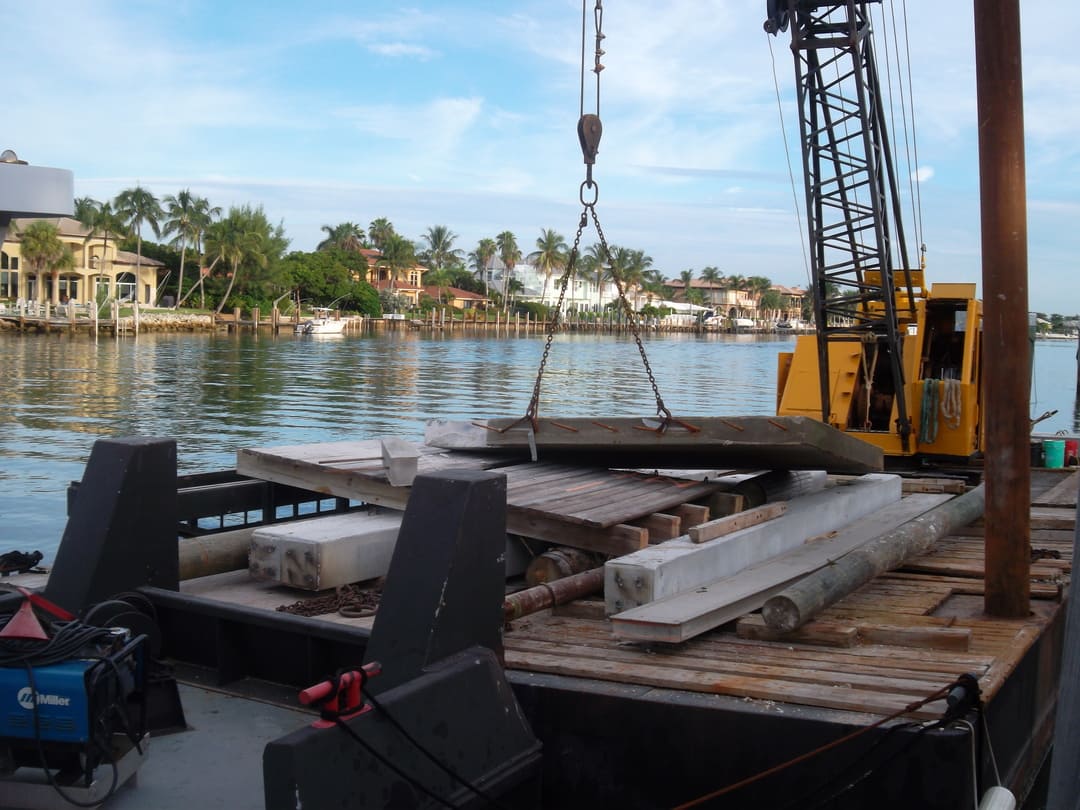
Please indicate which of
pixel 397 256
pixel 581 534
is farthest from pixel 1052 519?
pixel 397 256

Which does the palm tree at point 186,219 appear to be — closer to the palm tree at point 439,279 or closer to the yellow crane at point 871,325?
the palm tree at point 439,279

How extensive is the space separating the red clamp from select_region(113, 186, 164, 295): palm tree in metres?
120

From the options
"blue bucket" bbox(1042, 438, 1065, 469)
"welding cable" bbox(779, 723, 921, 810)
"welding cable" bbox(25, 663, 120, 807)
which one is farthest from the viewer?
"blue bucket" bbox(1042, 438, 1065, 469)

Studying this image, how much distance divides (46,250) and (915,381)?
103 m

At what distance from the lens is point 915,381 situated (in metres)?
18.5

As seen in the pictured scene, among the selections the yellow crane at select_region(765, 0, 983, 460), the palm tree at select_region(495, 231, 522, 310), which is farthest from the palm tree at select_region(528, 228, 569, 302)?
the yellow crane at select_region(765, 0, 983, 460)

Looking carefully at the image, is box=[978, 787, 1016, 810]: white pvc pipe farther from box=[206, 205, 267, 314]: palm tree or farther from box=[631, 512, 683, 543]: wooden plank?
box=[206, 205, 267, 314]: palm tree

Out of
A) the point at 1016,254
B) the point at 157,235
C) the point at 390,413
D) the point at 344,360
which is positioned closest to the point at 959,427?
the point at 1016,254

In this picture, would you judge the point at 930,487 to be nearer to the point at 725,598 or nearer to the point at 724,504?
the point at 724,504

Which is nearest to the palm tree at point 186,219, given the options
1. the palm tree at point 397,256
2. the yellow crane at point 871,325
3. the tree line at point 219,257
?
the tree line at point 219,257

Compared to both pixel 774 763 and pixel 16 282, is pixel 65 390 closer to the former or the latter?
pixel 774 763

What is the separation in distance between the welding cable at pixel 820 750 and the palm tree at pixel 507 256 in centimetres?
18537

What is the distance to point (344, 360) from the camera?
78.0 meters

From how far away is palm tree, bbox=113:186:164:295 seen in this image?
117938mm
